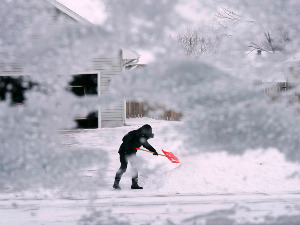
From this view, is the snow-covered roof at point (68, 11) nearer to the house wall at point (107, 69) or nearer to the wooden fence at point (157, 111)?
the house wall at point (107, 69)

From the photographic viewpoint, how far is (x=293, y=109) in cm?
193

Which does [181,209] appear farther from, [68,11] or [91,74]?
[68,11]

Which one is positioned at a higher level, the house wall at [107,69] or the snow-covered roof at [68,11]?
the snow-covered roof at [68,11]

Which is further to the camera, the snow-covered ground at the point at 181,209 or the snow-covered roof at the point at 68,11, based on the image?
the snow-covered ground at the point at 181,209

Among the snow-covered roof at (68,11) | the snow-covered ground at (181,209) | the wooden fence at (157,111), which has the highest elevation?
the snow-covered roof at (68,11)

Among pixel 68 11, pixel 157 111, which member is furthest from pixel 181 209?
pixel 68 11

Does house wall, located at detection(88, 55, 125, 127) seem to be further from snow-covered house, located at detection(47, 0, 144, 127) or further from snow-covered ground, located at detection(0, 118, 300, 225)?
snow-covered ground, located at detection(0, 118, 300, 225)

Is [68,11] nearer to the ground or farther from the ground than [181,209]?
farther from the ground

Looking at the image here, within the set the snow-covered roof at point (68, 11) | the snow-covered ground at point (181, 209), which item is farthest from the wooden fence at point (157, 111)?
the snow-covered roof at point (68, 11)

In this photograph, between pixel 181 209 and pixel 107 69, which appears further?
pixel 181 209

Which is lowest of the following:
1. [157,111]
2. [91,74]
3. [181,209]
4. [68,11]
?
[181,209]

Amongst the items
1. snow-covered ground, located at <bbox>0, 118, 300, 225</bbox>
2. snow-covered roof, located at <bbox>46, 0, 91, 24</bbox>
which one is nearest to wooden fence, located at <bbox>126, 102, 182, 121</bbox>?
snow-covered ground, located at <bbox>0, 118, 300, 225</bbox>

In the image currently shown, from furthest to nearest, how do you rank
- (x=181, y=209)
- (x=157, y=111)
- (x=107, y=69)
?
(x=181, y=209)
(x=157, y=111)
(x=107, y=69)

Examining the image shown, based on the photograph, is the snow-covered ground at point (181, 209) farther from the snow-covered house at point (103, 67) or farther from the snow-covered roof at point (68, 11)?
the snow-covered roof at point (68, 11)
